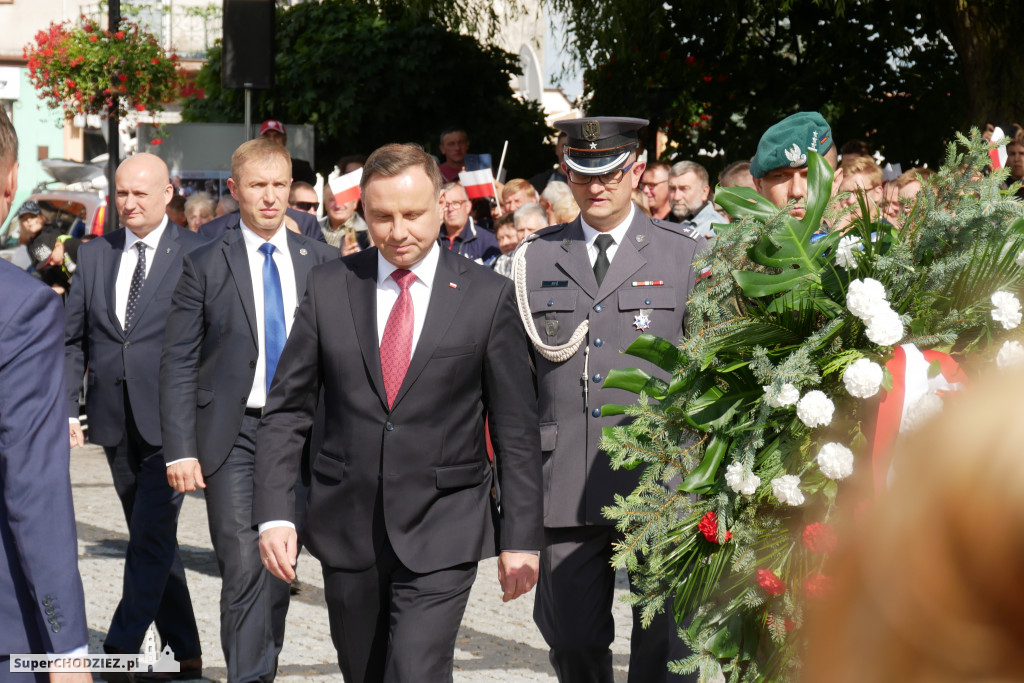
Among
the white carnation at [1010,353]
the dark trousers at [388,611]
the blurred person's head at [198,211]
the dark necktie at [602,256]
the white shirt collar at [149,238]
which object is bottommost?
the dark trousers at [388,611]

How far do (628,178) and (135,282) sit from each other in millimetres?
2702

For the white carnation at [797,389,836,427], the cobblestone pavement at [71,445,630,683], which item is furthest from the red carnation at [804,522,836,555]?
the cobblestone pavement at [71,445,630,683]

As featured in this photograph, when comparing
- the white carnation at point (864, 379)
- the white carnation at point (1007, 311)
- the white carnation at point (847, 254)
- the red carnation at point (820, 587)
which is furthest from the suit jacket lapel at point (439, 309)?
the red carnation at point (820, 587)

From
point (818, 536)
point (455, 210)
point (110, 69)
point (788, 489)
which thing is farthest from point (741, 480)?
point (110, 69)

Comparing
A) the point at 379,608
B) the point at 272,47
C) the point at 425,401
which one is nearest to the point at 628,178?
the point at 425,401

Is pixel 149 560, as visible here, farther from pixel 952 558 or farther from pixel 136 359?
pixel 952 558

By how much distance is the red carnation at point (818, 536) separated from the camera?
2.45 metres

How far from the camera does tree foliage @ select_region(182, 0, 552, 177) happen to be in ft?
60.1

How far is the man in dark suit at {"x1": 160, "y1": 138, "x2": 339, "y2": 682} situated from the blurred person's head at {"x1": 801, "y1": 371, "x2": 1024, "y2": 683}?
4.64m

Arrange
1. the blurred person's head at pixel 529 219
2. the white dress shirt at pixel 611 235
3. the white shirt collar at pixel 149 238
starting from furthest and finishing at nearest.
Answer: the blurred person's head at pixel 529 219 < the white shirt collar at pixel 149 238 < the white dress shirt at pixel 611 235

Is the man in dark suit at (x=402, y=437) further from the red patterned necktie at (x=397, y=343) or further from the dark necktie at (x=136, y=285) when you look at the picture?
the dark necktie at (x=136, y=285)

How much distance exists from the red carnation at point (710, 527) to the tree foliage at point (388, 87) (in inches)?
593

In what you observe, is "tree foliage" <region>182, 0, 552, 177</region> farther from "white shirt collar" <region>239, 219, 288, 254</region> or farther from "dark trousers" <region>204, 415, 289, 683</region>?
"dark trousers" <region>204, 415, 289, 683</region>

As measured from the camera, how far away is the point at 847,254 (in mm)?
3340
